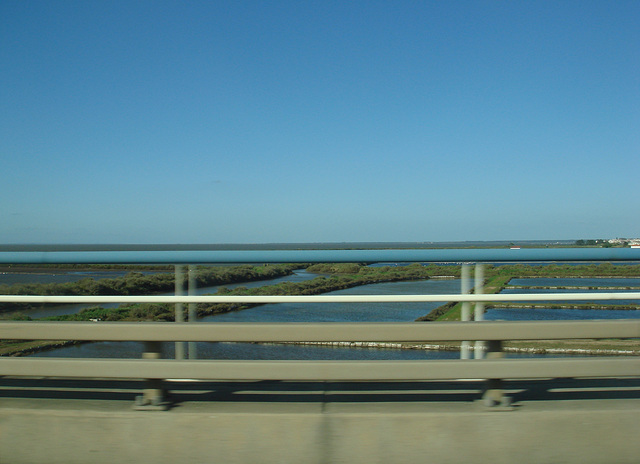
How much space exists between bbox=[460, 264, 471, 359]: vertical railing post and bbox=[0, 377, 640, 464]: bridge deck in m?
0.44

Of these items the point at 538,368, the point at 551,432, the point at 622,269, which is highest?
the point at 622,269

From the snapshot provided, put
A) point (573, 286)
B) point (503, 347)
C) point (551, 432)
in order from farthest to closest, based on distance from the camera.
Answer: point (573, 286) < point (503, 347) < point (551, 432)

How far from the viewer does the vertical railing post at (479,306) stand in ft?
11.2

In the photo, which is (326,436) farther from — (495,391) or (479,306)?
(479,306)

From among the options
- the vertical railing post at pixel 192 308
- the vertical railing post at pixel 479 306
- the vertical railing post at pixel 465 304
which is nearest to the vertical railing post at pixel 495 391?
the vertical railing post at pixel 479 306

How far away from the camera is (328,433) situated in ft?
9.70

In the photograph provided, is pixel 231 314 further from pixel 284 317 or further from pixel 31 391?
pixel 31 391

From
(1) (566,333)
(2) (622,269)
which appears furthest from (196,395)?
(2) (622,269)

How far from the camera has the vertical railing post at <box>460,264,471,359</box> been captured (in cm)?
343

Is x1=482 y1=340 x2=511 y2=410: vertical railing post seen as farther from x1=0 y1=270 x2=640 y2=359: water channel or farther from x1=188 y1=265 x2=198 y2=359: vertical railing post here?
x1=188 y1=265 x2=198 y2=359: vertical railing post

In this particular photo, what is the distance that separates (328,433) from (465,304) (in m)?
1.18

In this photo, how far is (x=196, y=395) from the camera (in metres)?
3.31

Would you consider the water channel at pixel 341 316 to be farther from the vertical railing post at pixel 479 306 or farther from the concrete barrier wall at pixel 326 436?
the concrete barrier wall at pixel 326 436

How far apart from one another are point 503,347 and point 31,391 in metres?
2.89
